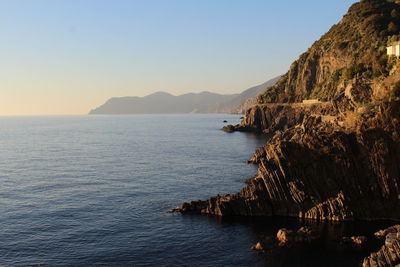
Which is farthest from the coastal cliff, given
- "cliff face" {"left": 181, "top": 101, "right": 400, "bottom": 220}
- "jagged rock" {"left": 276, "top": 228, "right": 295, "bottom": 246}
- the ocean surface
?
"jagged rock" {"left": 276, "top": 228, "right": 295, "bottom": 246}

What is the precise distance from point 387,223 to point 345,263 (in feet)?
54.4

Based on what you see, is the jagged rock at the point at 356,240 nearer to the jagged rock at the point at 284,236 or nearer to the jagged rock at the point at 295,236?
the jagged rock at the point at 295,236

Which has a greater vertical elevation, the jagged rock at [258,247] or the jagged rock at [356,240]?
the jagged rock at [356,240]

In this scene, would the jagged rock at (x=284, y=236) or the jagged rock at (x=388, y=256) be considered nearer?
the jagged rock at (x=388, y=256)

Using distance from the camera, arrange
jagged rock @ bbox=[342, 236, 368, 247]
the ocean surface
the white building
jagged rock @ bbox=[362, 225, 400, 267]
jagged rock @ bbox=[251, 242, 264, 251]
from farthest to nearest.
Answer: the white building < jagged rock @ bbox=[251, 242, 264, 251] < jagged rock @ bbox=[342, 236, 368, 247] < the ocean surface < jagged rock @ bbox=[362, 225, 400, 267]

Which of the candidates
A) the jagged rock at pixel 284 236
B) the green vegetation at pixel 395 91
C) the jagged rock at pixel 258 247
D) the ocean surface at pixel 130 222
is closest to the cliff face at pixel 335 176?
the ocean surface at pixel 130 222

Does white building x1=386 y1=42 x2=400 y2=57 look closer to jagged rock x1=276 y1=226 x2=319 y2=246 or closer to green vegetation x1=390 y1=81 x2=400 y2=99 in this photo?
green vegetation x1=390 y1=81 x2=400 y2=99

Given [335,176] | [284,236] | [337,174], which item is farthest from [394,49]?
[284,236]

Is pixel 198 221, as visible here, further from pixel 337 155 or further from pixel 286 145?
pixel 337 155

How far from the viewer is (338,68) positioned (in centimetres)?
17575

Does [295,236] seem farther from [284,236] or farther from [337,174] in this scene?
[337,174]

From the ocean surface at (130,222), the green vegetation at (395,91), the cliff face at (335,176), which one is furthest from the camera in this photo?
the green vegetation at (395,91)

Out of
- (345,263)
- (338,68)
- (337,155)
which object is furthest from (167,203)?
(338,68)

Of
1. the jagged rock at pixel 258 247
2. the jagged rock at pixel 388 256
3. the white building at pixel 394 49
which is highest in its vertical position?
the white building at pixel 394 49
